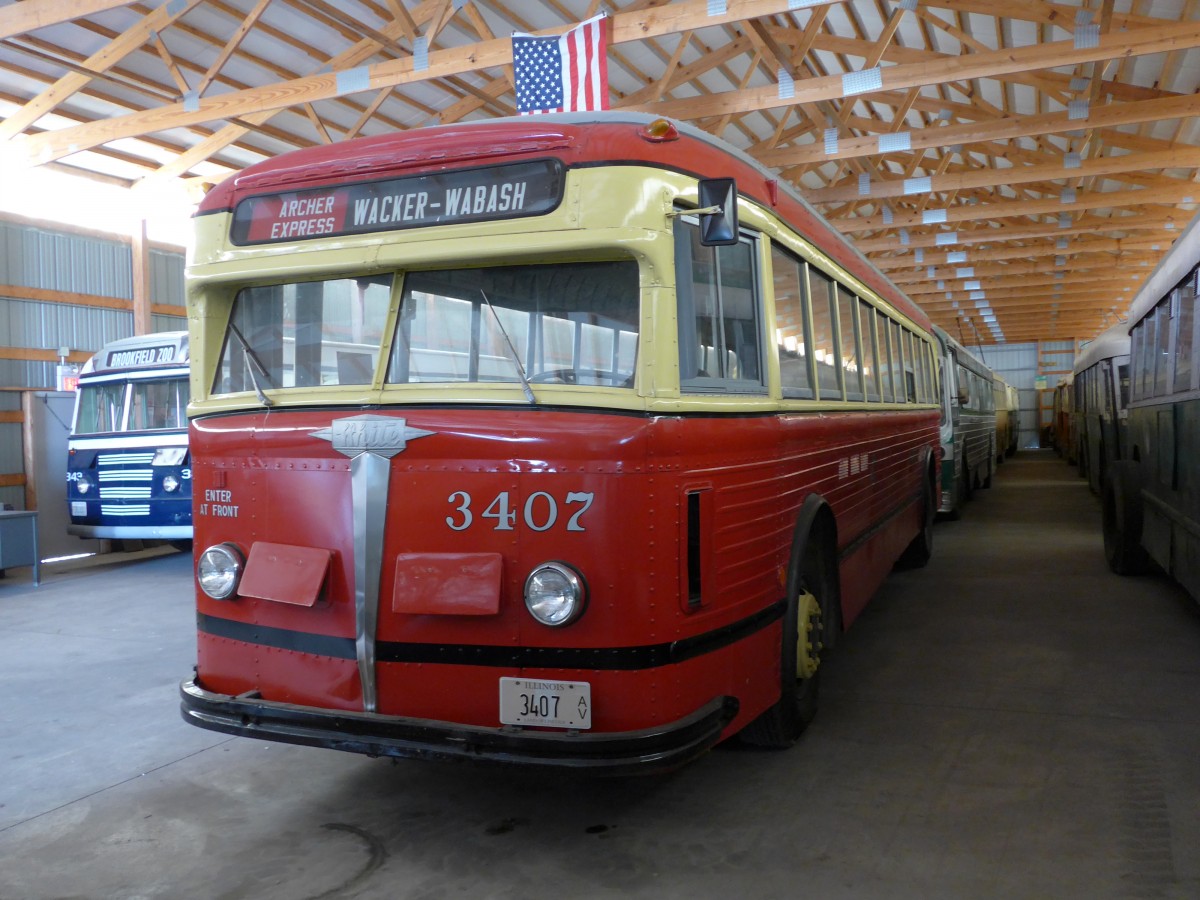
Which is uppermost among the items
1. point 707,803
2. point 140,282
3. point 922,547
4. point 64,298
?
point 140,282

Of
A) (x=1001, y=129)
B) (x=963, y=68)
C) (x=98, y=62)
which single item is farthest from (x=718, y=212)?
(x=1001, y=129)

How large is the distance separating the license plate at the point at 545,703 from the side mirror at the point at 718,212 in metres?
1.56

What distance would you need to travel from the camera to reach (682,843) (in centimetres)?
358

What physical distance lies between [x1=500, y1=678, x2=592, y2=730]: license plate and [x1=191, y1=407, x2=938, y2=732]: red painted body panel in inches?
1.6

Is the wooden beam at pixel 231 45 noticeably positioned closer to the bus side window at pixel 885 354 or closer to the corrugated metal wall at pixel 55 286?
the corrugated metal wall at pixel 55 286

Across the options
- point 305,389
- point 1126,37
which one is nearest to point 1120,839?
point 305,389

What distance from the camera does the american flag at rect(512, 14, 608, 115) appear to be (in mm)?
8828

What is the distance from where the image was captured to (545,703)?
3270mm

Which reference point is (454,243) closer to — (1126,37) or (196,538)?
(196,538)

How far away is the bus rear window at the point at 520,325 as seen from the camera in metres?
3.35

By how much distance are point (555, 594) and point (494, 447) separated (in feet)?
Result: 1.75

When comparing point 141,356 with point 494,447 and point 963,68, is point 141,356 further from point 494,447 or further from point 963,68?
point 963,68

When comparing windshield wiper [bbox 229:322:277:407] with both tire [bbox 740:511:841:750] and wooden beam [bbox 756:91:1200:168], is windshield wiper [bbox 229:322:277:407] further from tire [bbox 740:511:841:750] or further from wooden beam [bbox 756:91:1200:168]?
wooden beam [bbox 756:91:1200:168]

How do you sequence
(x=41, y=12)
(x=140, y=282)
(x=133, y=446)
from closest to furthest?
(x=41, y=12), (x=133, y=446), (x=140, y=282)
